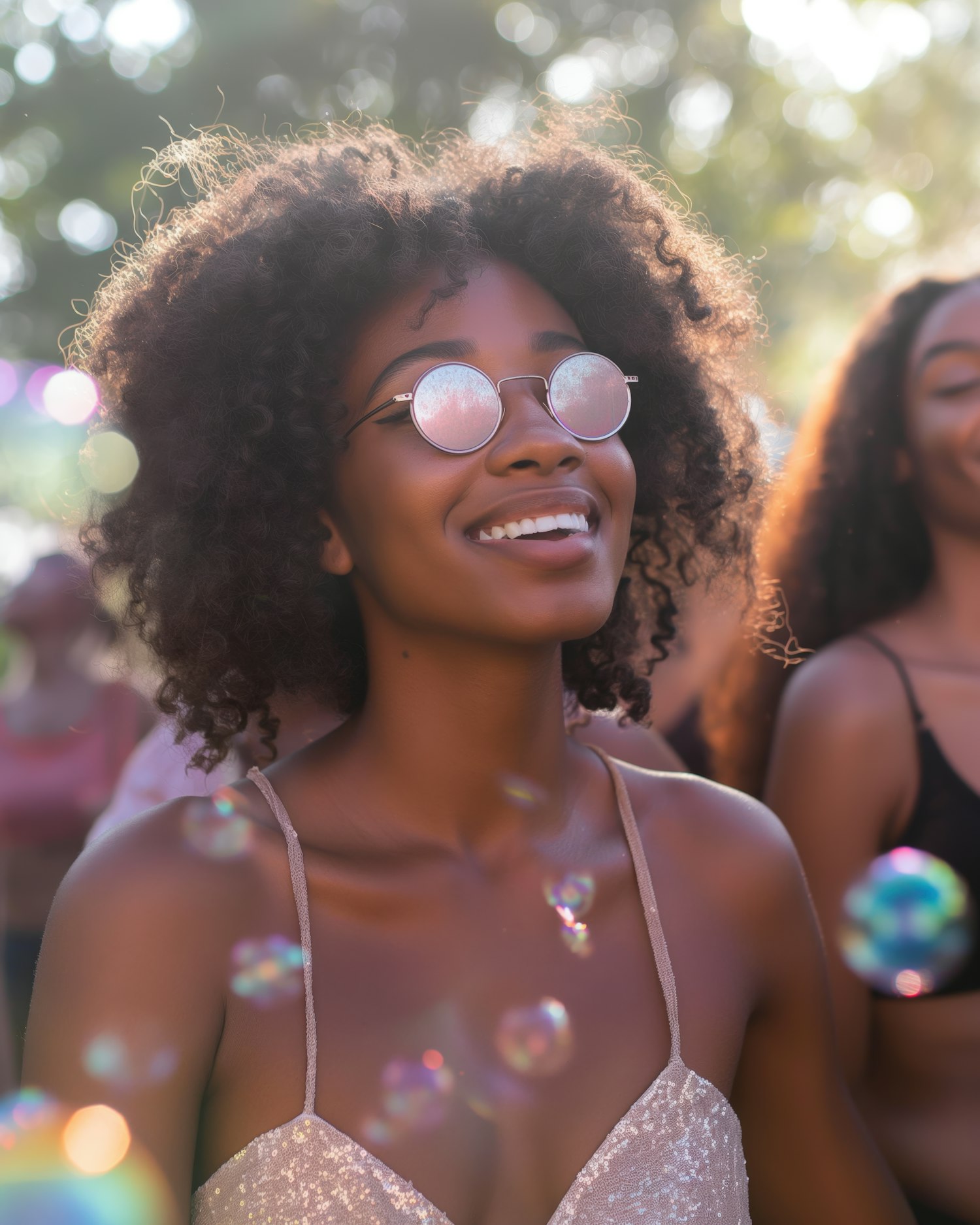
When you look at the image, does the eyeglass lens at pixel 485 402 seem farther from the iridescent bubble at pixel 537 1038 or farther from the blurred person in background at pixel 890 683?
the blurred person in background at pixel 890 683

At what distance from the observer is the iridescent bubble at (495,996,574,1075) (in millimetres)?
1986

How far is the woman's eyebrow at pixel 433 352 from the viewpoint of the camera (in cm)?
210

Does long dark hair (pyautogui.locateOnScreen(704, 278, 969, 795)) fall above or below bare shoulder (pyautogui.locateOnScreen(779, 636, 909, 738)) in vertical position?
above

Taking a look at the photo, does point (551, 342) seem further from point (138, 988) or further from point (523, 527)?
point (138, 988)

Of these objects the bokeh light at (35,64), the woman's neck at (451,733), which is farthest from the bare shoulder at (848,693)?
the bokeh light at (35,64)

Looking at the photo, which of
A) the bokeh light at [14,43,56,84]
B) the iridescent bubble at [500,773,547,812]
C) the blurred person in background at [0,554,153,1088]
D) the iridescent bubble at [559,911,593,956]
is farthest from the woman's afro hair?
the bokeh light at [14,43,56,84]

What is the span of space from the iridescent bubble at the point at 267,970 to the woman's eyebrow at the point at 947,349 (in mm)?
2270

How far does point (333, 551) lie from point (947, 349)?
1.81m

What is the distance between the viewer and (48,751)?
536 centimetres

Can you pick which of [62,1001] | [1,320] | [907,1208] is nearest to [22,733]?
[62,1001]

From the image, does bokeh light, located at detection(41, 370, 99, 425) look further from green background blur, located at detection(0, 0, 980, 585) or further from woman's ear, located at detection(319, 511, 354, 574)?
green background blur, located at detection(0, 0, 980, 585)

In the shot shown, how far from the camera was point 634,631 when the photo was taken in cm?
276

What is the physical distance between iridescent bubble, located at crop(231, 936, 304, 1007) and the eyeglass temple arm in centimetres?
89

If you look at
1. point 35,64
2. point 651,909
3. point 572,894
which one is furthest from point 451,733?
point 35,64
